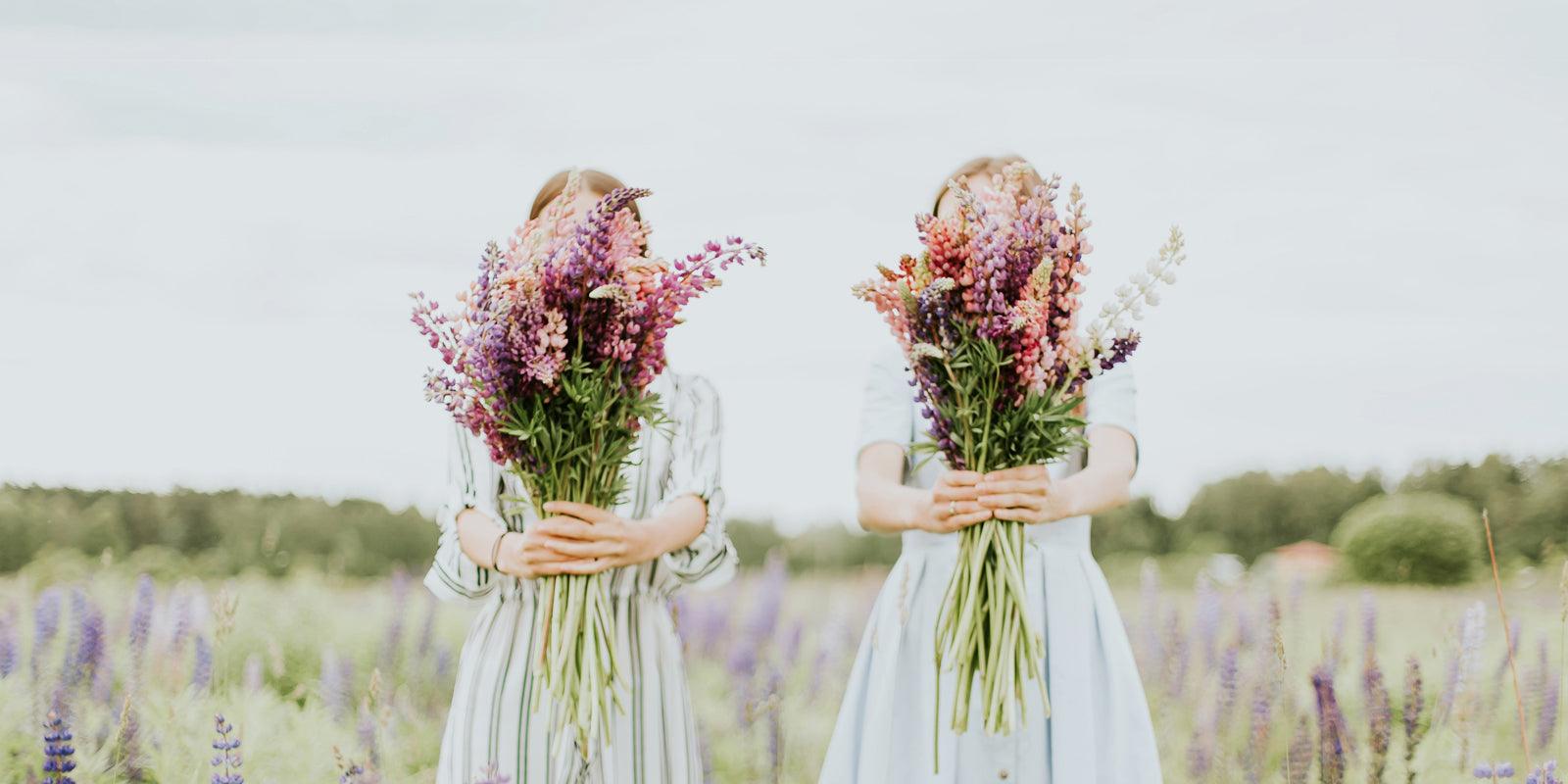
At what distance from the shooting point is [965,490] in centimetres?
211

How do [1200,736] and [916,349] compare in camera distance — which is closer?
[916,349]

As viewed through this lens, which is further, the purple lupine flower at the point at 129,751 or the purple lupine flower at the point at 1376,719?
the purple lupine flower at the point at 129,751

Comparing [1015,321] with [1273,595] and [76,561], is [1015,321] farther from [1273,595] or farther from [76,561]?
[76,561]

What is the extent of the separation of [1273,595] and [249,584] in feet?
13.2

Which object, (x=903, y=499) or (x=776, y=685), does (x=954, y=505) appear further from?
(x=776, y=685)

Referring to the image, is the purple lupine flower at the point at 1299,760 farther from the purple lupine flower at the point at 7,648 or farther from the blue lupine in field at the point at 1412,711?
the purple lupine flower at the point at 7,648

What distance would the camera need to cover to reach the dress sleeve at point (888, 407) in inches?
92.8

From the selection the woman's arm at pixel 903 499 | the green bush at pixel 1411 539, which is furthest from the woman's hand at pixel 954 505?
the green bush at pixel 1411 539

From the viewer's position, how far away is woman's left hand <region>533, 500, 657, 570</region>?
6.86ft

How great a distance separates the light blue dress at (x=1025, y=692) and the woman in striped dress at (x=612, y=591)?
1.08 ft

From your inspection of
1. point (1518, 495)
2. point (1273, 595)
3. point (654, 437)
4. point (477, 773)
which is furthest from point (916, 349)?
point (1518, 495)

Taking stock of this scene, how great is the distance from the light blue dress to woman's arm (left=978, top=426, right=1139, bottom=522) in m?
0.04

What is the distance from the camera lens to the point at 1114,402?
2.34 metres

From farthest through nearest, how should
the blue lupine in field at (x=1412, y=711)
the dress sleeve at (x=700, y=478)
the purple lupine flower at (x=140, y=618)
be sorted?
the purple lupine flower at (x=140, y=618) → the blue lupine in field at (x=1412, y=711) → the dress sleeve at (x=700, y=478)
